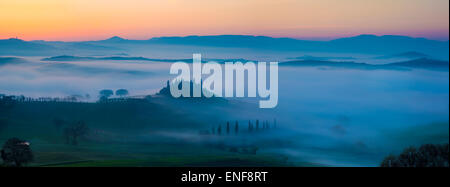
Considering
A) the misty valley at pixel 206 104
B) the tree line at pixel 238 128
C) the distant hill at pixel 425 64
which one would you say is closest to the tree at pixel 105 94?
the misty valley at pixel 206 104

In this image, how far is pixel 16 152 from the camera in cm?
586

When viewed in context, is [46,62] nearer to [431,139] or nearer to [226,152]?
[226,152]

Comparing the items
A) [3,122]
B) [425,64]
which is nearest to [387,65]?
[425,64]

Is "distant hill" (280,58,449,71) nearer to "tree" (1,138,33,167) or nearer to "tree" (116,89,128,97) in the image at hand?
"tree" (116,89,128,97)

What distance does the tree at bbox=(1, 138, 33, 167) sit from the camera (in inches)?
224

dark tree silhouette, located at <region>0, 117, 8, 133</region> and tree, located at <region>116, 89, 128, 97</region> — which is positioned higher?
tree, located at <region>116, 89, 128, 97</region>

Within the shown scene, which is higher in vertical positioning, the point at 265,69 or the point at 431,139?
the point at 265,69

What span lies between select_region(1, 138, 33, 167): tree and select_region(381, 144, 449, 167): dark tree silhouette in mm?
5862

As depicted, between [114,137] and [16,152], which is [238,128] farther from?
[16,152]

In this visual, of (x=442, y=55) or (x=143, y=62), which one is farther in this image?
(x=143, y=62)

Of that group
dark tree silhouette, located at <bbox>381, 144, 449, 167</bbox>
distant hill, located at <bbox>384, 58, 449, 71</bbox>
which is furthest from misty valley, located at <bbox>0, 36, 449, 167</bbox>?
dark tree silhouette, located at <bbox>381, 144, 449, 167</bbox>
